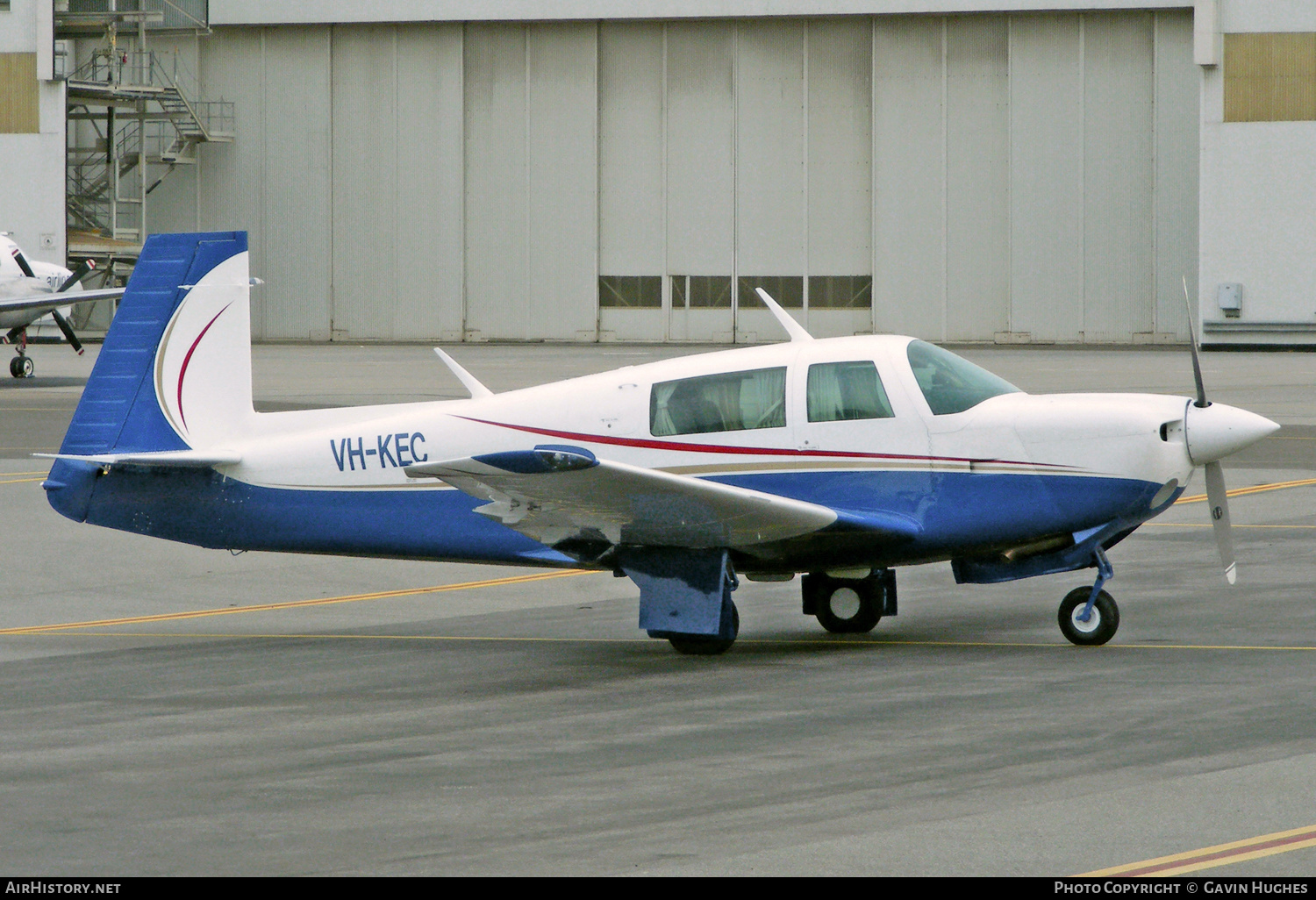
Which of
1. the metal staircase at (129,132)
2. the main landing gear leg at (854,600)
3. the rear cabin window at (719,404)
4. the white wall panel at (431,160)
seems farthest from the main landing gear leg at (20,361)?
the main landing gear leg at (854,600)

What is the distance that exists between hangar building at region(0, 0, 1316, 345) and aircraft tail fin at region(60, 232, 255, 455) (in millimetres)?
39123

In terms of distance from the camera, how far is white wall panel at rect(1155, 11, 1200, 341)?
158ft

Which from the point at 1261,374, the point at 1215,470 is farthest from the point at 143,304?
the point at 1261,374

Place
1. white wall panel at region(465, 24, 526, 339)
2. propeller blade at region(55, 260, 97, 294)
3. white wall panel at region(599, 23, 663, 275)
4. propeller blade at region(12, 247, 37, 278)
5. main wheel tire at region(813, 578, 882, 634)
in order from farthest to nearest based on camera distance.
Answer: white wall panel at region(465, 24, 526, 339) → white wall panel at region(599, 23, 663, 275) → propeller blade at region(12, 247, 37, 278) → propeller blade at region(55, 260, 97, 294) → main wheel tire at region(813, 578, 882, 634)

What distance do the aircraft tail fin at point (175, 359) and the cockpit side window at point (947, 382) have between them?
463cm

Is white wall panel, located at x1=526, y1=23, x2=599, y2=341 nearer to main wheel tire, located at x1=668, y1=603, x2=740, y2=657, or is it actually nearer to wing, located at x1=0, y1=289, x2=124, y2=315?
wing, located at x1=0, y1=289, x2=124, y2=315

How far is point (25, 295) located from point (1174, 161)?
31.0 m

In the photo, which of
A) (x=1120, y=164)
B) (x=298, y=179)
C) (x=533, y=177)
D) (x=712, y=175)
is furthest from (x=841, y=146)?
(x=298, y=179)

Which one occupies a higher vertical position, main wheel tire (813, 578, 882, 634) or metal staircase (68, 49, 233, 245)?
metal staircase (68, 49, 233, 245)

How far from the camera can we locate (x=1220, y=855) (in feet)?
21.0

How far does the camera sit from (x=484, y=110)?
5203 centimetres

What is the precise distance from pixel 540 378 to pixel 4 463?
14.7 meters

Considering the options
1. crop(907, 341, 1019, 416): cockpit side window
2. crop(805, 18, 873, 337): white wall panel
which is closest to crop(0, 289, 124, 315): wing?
crop(805, 18, 873, 337): white wall panel

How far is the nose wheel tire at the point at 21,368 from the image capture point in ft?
118
